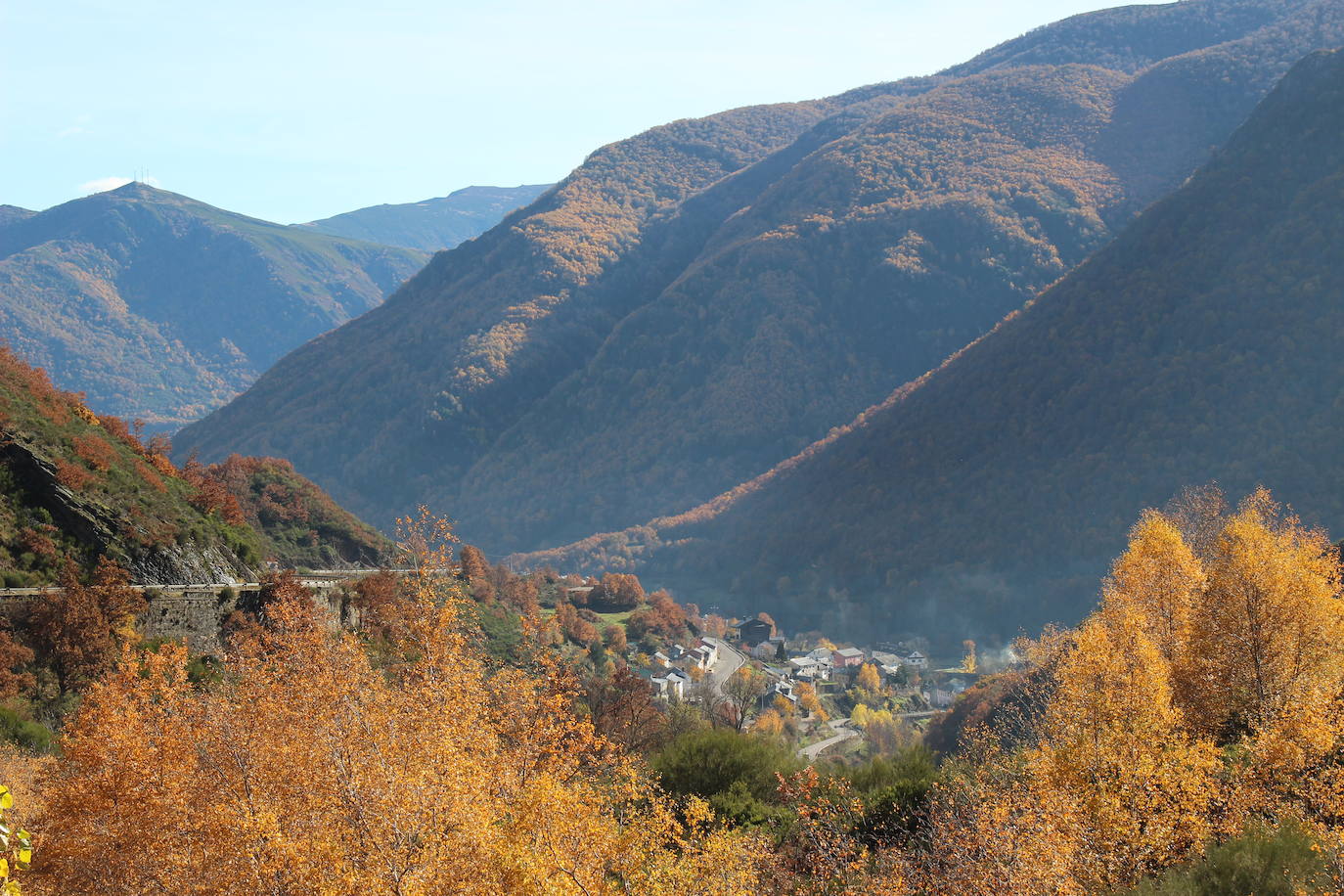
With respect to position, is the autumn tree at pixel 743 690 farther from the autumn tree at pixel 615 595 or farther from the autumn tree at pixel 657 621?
the autumn tree at pixel 615 595

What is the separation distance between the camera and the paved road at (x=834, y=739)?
226 feet

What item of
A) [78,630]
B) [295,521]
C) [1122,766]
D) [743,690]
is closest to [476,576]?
[295,521]

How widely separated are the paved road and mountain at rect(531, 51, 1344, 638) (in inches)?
1787

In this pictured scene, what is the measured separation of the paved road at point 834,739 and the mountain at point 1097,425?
149 feet

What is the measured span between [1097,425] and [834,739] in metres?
81.1

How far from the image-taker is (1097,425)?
139 meters

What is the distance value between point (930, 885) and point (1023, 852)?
8.78ft

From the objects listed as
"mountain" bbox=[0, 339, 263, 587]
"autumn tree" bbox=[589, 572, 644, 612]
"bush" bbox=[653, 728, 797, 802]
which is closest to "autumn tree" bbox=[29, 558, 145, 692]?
"mountain" bbox=[0, 339, 263, 587]

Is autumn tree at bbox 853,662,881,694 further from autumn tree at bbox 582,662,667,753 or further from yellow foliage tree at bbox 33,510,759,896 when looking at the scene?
yellow foliage tree at bbox 33,510,759,896

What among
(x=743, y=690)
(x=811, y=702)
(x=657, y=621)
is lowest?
(x=811, y=702)

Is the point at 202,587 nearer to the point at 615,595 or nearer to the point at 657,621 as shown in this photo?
the point at 657,621

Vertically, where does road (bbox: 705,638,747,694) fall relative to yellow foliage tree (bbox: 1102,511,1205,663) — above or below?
below

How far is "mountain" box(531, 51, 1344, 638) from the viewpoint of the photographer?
122 metres

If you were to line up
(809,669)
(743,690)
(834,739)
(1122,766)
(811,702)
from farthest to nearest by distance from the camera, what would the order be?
(809,669)
(811,702)
(834,739)
(743,690)
(1122,766)
